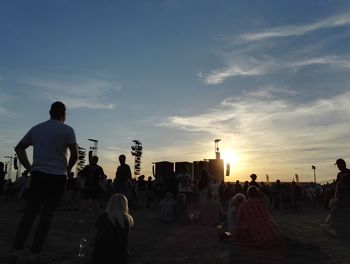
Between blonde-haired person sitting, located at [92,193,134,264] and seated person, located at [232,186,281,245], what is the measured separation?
4328 mm

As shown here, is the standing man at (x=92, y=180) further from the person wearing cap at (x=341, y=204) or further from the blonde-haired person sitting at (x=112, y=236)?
the blonde-haired person sitting at (x=112, y=236)

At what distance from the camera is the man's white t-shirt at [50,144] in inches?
216

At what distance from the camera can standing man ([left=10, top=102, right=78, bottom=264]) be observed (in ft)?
17.3

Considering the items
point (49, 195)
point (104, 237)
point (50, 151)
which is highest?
point (50, 151)

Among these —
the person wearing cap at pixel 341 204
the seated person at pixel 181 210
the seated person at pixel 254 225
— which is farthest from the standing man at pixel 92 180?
the person wearing cap at pixel 341 204

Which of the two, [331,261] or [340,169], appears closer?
[331,261]

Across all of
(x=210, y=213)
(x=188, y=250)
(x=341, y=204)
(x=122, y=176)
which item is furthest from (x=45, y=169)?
(x=210, y=213)

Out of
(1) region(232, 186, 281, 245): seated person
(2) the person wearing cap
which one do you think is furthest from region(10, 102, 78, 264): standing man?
(2) the person wearing cap

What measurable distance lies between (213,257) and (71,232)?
168 inches

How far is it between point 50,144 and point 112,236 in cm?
142

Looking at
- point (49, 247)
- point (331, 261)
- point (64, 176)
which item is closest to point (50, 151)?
point (64, 176)

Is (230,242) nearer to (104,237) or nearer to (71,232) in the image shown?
(71,232)

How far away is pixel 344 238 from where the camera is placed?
10883 millimetres

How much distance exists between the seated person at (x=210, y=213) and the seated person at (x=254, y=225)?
163 inches
